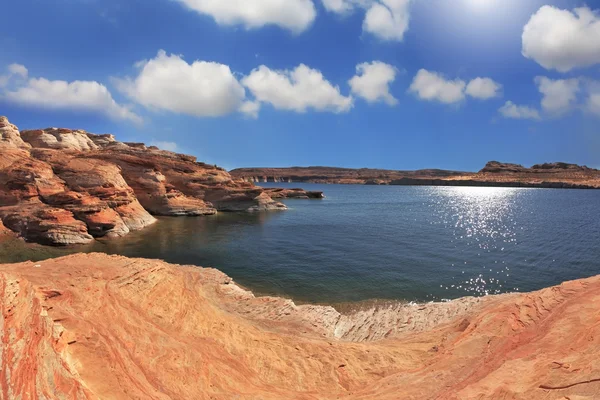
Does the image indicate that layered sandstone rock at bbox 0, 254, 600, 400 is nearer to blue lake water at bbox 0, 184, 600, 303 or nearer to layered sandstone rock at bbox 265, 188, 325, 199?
blue lake water at bbox 0, 184, 600, 303

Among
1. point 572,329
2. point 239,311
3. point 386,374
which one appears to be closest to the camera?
point 572,329

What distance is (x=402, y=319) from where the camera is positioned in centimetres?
1711

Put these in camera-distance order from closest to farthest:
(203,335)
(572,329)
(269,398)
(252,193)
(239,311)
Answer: (269,398)
(572,329)
(203,335)
(239,311)
(252,193)

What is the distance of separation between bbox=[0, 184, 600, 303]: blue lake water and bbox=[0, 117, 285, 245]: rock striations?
2804 mm

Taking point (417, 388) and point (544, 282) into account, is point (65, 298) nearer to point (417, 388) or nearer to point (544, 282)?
point (417, 388)

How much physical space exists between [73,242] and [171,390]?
30.7 meters

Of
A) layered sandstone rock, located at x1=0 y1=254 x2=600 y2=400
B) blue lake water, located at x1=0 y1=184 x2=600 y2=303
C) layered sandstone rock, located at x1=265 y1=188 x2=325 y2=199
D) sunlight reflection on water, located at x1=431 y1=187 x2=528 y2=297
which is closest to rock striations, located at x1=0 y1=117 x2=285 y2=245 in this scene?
blue lake water, located at x1=0 y1=184 x2=600 y2=303

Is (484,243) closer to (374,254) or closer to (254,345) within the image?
(374,254)

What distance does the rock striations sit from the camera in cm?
3253

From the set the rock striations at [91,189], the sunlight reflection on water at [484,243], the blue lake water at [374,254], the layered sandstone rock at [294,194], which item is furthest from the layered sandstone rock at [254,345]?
the layered sandstone rock at [294,194]

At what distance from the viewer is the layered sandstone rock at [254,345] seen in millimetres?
7234

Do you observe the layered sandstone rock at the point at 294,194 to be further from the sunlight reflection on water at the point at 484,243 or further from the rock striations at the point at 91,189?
the sunlight reflection on water at the point at 484,243

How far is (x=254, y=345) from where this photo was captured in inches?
488

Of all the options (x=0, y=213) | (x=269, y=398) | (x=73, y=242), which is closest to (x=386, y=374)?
(x=269, y=398)
